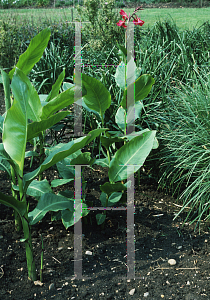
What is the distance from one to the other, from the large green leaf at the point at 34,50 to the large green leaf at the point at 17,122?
1.25 feet

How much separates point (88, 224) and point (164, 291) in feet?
2.15

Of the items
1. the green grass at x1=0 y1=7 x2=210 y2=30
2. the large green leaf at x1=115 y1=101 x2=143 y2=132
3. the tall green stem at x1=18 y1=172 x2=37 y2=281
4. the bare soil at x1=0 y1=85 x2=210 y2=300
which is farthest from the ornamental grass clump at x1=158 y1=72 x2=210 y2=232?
the green grass at x1=0 y1=7 x2=210 y2=30

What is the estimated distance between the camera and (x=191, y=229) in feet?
6.59

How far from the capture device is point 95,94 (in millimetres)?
1740

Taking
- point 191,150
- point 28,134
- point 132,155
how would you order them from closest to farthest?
1. point 28,134
2. point 132,155
3. point 191,150

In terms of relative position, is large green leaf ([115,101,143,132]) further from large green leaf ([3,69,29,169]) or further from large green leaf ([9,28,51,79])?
large green leaf ([3,69,29,169])

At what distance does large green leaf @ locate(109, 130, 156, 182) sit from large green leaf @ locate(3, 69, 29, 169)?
0.56m

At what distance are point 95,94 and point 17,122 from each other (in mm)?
614

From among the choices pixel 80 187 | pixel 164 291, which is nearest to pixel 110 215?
pixel 80 187

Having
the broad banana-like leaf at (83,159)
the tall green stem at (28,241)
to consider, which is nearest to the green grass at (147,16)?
the broad banana-like leaf at (83,159)

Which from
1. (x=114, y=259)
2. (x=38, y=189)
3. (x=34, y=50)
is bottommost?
(x=114, y=259)

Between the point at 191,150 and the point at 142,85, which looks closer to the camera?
the point at 142,85

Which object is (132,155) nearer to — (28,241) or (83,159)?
(83,159)

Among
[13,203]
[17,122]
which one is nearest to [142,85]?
[17,122]
